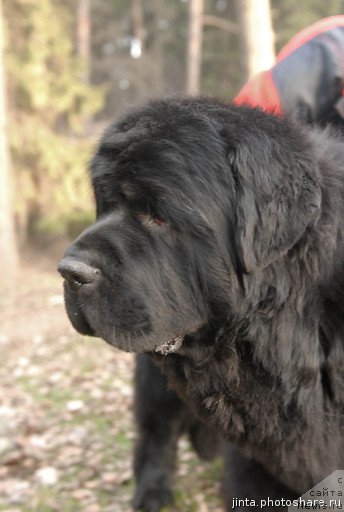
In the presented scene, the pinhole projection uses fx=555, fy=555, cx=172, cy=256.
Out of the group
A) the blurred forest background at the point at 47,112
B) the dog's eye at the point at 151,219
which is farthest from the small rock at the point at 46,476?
the blurred forest background at the point at 47,112

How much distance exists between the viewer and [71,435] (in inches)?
151

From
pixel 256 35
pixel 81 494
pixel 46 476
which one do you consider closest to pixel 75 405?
pixel 46 476

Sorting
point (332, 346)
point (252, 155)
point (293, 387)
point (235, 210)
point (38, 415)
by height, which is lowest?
point (38, 415)

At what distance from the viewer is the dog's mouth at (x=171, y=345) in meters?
1.86

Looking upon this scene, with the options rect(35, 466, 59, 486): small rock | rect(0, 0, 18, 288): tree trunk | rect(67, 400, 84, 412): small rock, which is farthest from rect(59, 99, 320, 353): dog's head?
rect(0, 0, 18, 288): tree trunk

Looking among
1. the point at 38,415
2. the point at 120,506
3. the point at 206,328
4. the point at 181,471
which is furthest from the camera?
the point at 38,415

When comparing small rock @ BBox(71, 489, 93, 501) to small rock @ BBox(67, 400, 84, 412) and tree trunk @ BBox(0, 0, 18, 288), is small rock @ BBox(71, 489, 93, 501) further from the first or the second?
tree trunk @ BBox(0, 0, 18, 288)

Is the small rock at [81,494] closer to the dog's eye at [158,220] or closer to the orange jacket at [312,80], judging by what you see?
the dog's eye at [158,220]

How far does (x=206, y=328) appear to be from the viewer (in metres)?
1.86

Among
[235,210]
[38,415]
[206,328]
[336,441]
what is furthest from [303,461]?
[38,415]

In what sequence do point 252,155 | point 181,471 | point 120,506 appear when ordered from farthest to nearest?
point 181,471 < point 120,506 < point 252,155

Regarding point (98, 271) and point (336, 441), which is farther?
point (336, 441)

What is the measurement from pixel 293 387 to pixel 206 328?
36cm

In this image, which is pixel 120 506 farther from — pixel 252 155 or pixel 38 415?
pixel 252 155
